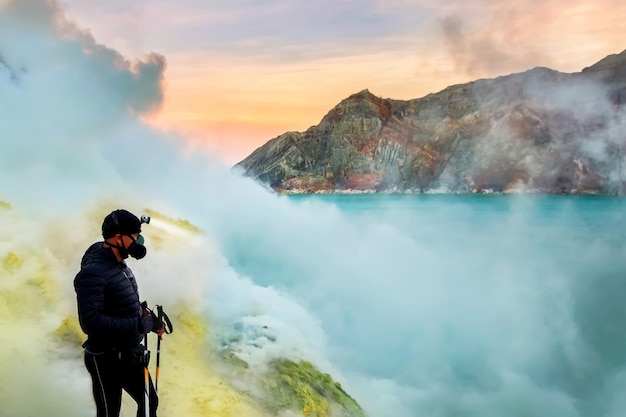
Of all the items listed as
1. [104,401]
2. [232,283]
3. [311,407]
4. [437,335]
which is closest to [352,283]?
[437,335]

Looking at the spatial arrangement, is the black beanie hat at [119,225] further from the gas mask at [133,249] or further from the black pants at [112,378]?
the black pants at [112,378]

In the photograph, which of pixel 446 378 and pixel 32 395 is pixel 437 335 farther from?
pixel 32 395

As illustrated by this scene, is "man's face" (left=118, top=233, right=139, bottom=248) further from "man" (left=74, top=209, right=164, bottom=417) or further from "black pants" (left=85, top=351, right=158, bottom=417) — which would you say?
"black pants" (left=85, top=351, right=158, bottom=417)

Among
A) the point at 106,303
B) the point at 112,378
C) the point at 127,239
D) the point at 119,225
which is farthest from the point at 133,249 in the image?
the point at 112,378

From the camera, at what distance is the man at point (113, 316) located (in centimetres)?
448

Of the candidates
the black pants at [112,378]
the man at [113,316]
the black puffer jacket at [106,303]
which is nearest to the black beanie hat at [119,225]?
the man at [113,316]

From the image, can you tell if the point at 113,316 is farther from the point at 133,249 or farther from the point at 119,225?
the point at 119,225

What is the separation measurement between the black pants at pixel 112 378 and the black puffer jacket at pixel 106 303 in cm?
10

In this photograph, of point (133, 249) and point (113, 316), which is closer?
point (113, 316)

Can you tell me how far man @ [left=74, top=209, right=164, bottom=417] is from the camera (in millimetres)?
4480

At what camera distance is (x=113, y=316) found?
4.66 metres

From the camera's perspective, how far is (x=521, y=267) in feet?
188

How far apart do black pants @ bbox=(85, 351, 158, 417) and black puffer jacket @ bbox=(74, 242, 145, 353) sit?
0.33ft

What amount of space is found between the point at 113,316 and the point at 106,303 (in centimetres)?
13
